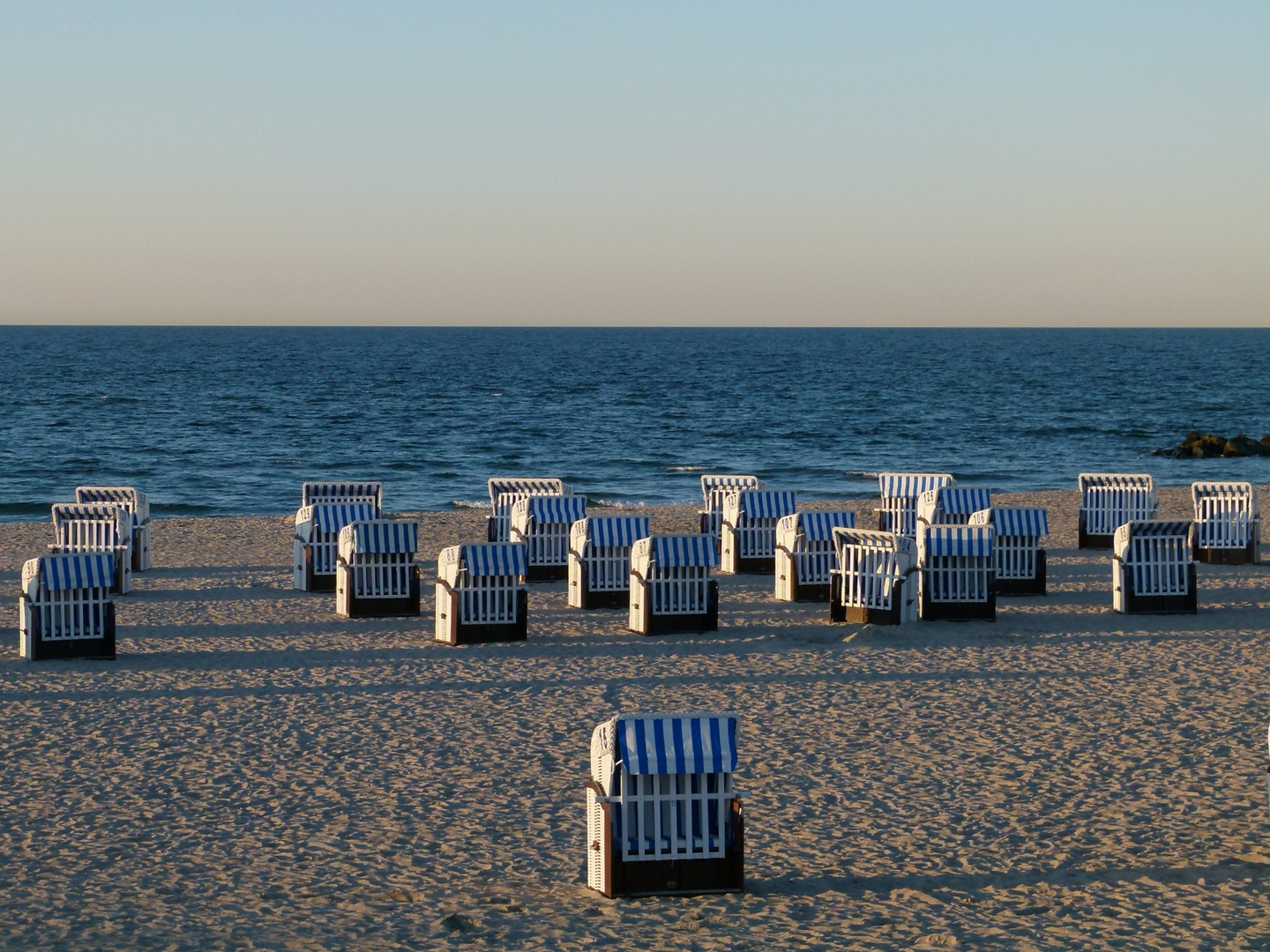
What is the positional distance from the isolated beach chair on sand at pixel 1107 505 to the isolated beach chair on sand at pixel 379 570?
11592 mm

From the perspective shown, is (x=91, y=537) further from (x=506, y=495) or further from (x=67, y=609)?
(x=506, y=495)

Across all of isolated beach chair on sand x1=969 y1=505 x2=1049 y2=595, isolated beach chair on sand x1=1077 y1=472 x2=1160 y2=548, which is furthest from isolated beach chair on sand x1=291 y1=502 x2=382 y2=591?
isolated beach chair on sand x1=1077 y1=472 x2=1160 y2=548

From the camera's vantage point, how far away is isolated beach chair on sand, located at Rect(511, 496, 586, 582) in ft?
66.6

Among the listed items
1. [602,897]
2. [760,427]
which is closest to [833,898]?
[602,897]

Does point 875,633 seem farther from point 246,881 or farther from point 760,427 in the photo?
Result: point 760,427

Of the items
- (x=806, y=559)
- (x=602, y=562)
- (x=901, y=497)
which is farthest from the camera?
(x=901, y=497)

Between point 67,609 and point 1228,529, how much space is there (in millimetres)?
15886

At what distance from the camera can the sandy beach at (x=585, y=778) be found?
7.92 meters

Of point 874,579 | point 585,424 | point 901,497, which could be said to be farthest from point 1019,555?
point 585,424

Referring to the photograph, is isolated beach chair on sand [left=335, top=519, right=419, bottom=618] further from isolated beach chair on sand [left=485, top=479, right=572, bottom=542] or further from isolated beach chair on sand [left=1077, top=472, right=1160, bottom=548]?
isolated beach chair on sand [left=1077, top=472, right=1160, bottom=548]

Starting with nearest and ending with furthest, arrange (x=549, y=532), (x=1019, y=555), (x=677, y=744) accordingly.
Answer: (x=677, y=744) < (x=1019, y=555) < (x=549, y=532)

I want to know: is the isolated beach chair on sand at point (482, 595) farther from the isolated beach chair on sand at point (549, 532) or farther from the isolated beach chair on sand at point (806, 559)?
the isolated beach chair on sand at point (549, 532)

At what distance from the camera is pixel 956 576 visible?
1697cm

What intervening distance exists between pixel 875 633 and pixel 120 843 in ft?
29.5
